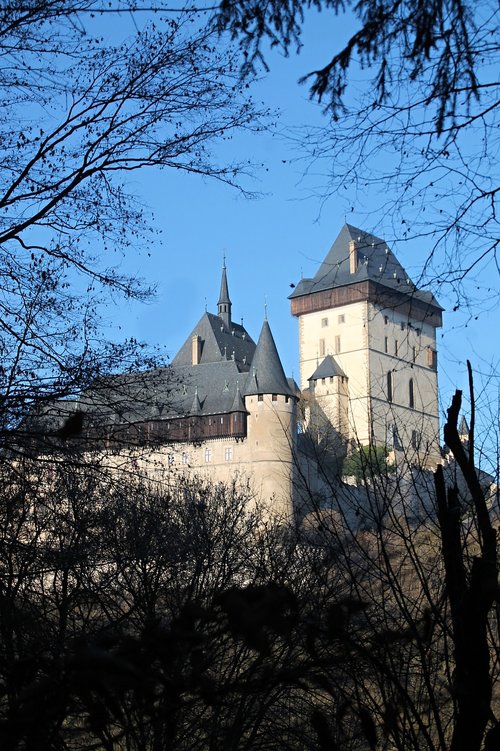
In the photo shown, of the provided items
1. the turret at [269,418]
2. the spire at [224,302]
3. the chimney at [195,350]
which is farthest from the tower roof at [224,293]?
the turret at [269,418]

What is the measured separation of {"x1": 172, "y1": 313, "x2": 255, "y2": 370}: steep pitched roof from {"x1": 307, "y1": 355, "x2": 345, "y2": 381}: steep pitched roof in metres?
4.25

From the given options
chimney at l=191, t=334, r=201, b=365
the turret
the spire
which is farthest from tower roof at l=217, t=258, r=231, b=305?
the turret

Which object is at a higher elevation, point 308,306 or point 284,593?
point 308,306

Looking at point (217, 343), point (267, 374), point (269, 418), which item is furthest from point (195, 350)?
point (269, 418)

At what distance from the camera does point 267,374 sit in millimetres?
54531

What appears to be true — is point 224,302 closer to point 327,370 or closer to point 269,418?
point 327,370

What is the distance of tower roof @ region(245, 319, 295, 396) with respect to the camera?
2122 inches

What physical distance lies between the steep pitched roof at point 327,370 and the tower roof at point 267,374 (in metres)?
14.0

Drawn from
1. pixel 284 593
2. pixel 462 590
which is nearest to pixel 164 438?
pixel 462 590

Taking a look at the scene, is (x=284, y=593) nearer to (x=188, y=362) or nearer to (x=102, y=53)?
(x=102, y=53)

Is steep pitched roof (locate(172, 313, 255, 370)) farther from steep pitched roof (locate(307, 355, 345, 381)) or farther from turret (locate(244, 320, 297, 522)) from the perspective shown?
turret (locate(244, 320, 297, 522))

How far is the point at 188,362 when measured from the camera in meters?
68.4

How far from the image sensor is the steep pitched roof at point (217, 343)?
219 ft

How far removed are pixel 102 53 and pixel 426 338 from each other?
242 feet
